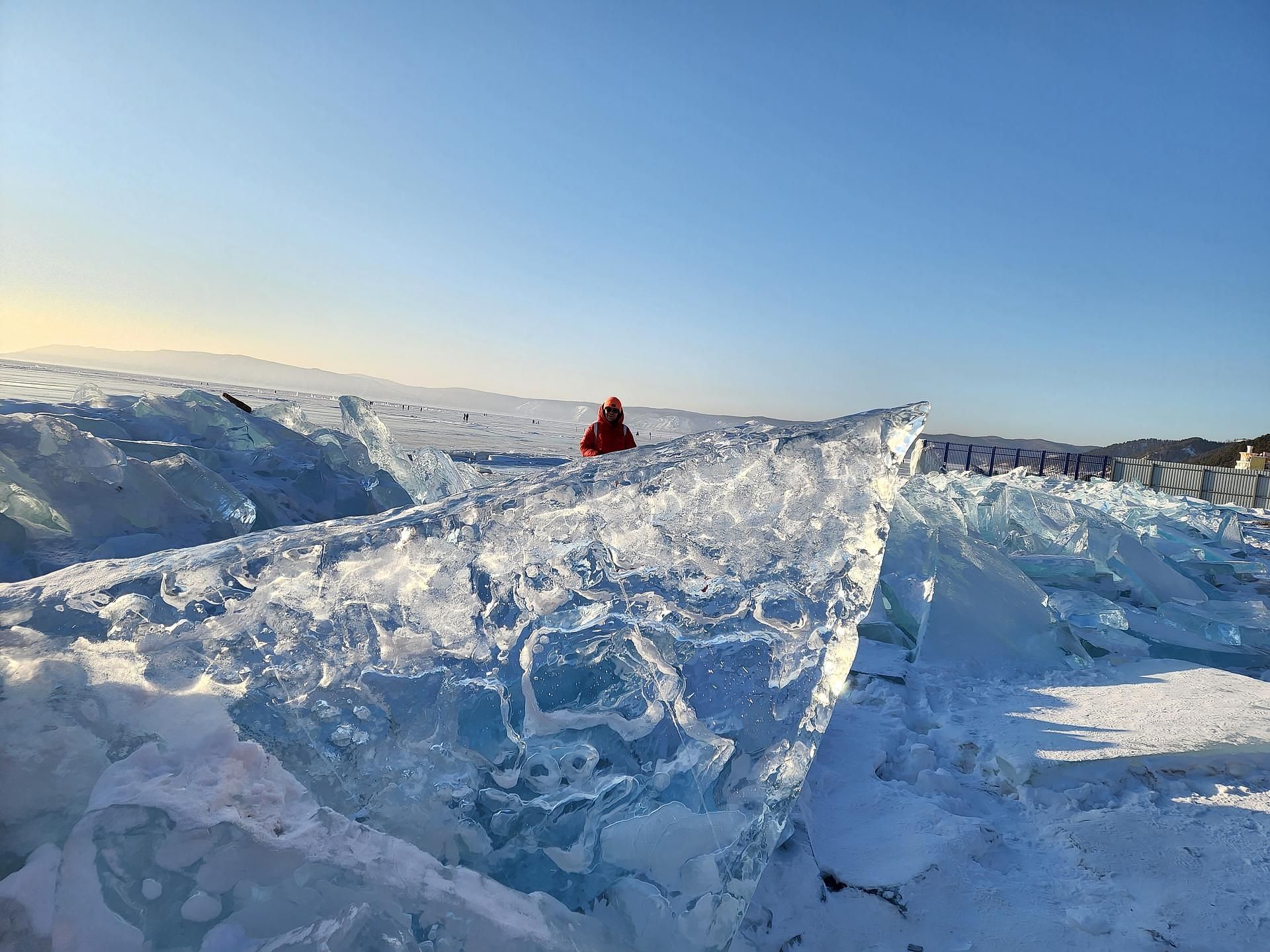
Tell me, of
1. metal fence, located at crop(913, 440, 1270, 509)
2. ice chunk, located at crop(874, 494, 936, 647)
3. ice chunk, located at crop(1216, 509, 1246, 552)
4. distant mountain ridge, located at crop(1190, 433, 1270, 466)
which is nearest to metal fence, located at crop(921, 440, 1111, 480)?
metal fence, located at crop(913, 440, 1270, 509)

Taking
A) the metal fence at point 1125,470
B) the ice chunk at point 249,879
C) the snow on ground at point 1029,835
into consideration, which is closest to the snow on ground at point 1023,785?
the snow on ground at point 1029,835

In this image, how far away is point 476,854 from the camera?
1.35 meters

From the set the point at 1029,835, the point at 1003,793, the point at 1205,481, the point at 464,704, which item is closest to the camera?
the point at 464,704

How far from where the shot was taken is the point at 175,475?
361 cm

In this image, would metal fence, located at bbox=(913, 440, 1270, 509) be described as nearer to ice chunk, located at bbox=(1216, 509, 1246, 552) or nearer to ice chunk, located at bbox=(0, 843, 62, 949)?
ice chunk, located at bbox=(1216, 509, 1246, 552)

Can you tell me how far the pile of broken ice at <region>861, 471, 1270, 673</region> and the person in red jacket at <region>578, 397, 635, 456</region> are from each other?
2.62 m

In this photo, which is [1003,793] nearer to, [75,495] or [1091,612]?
[1091,612]

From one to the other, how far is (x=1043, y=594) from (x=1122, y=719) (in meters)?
1.39

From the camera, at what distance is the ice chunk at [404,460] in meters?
5.83

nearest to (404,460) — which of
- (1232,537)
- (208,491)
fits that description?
(208,491)

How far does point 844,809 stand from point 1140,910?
28.1 inches

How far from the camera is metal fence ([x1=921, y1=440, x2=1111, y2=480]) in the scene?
19.7m

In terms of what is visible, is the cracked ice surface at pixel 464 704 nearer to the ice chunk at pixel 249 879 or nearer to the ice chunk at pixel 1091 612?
the ice chunk at pixel 249 879

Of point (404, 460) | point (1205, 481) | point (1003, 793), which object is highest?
point (1205, 481)
